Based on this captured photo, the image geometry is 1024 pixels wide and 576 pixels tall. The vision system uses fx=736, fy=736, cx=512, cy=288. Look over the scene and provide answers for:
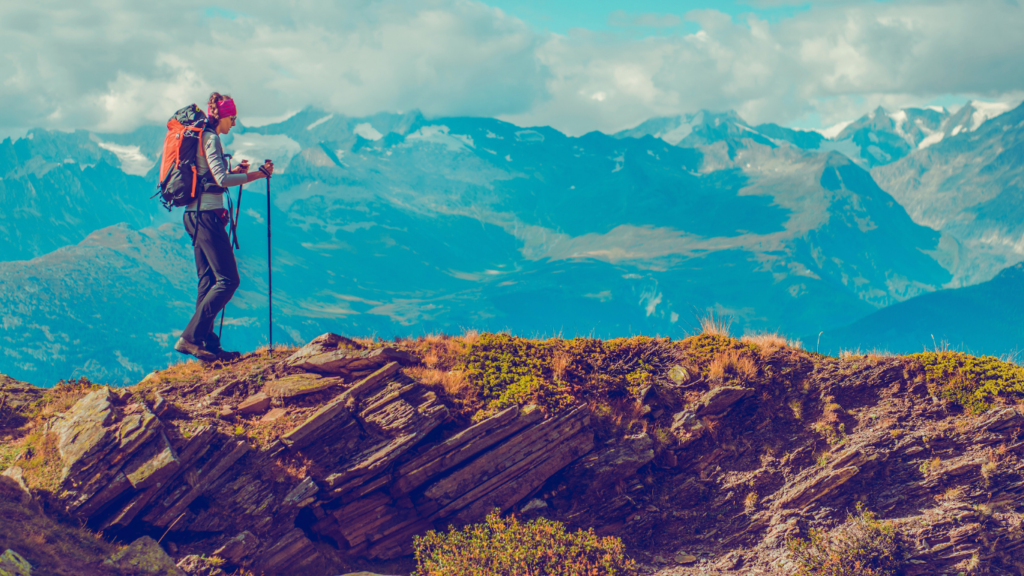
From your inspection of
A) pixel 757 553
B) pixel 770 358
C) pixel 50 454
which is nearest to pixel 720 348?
pixel 770 358

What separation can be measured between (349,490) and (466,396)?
308 centimetres

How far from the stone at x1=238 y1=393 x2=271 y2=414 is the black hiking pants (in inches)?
82.8

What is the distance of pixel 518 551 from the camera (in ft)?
41.0

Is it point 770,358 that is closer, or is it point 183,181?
point 183,181

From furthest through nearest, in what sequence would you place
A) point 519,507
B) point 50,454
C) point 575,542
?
point 519,507 → point 575,542 → point 50,454

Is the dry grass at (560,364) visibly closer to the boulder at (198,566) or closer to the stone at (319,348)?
the stone at (319,348)

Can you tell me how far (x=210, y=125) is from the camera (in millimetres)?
15211

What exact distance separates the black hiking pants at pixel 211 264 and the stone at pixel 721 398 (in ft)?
33.3

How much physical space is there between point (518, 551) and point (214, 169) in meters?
9.44

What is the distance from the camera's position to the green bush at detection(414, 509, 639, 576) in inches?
486

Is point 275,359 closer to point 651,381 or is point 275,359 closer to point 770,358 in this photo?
point 651,381

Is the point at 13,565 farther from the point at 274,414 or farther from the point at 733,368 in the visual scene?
the point at 733,368

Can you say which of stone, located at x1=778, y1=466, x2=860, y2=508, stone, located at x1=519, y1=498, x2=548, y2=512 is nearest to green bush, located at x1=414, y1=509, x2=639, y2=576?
stone, located at x1=519, y1=498, x2=548, y2=512

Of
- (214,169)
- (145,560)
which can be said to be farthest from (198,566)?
(214,169)
